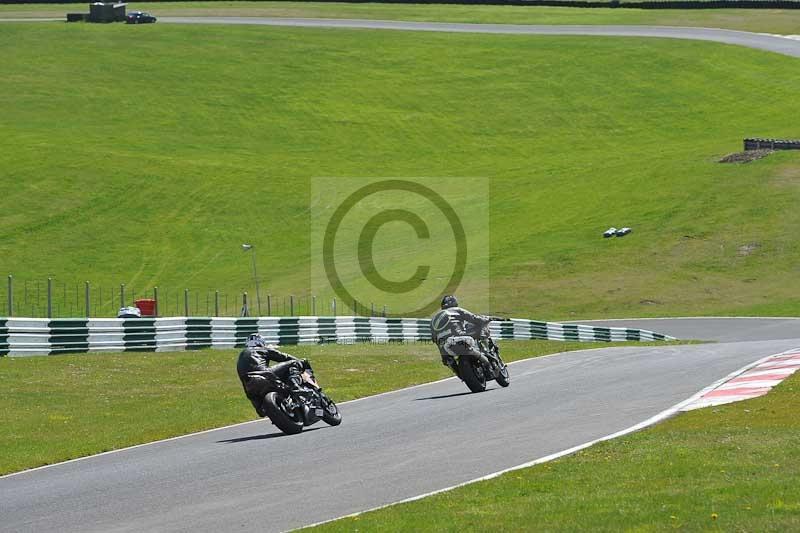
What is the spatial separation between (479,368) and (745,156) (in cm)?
5638

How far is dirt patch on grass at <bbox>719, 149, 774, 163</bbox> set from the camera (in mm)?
75625

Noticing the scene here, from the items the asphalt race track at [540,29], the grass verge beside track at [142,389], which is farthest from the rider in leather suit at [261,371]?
the asphalt race track at [540,29]

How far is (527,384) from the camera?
24.3 metres

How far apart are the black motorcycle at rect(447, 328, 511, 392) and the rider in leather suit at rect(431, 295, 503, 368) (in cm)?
8

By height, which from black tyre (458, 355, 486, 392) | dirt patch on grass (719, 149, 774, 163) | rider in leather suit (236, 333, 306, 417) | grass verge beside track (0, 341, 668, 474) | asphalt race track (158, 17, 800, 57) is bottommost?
grass verge beside track (0, 341, 668, 474)

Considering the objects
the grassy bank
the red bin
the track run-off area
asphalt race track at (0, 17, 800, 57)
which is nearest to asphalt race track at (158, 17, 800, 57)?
asphalt race track at (0, 17, 800, 57)

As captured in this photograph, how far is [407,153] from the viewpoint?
85.6m

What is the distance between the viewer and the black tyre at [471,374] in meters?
23.1

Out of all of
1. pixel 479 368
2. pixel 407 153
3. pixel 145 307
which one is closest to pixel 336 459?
pixel 479 368

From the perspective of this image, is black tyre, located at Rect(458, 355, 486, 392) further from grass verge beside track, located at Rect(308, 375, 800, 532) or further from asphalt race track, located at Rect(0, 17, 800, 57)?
asphalt race track, located at Rect(0, 17, 800, 57)

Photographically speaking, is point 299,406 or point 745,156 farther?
point 745,156

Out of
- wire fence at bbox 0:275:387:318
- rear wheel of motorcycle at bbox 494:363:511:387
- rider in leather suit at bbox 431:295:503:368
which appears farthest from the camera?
wire fence at bbox 0:275:387:318

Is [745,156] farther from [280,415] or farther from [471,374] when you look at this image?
[280,415]

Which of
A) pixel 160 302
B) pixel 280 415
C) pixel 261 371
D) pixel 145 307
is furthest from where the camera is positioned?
pixel 160 302
